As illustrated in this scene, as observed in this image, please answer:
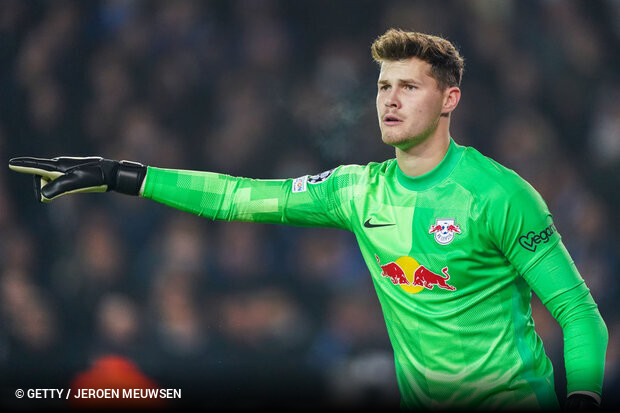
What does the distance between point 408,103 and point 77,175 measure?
4.21 ft

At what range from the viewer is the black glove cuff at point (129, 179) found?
303 centimetres

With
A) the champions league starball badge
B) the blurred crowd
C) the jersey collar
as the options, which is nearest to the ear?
the jersey collar

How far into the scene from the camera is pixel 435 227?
2859 mm

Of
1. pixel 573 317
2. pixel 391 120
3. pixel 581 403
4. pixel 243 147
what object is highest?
pixel 243 147

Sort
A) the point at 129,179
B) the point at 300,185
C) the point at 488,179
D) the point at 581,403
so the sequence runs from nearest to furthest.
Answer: the point at 581,403 → the point at 488,179 → the point at 129,179 → the point at 300,185

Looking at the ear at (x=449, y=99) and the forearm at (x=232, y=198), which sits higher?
the ear at (x=449, y=99)

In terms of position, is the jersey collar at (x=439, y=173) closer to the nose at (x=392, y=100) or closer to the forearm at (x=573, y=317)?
the nose at (x=392, y=100)

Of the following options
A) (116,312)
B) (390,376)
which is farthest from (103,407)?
(390,376)

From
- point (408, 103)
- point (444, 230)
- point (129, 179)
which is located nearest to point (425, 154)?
point (408, 103)

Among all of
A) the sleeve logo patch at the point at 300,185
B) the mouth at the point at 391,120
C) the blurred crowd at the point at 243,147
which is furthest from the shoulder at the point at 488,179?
the blurred crowd at the point at 243,147

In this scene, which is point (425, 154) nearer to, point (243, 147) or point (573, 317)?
point (573, 317)

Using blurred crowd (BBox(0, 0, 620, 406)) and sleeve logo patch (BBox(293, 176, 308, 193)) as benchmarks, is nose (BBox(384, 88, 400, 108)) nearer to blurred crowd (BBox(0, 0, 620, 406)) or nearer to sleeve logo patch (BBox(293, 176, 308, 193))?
sleeve logo patch (BBox(293, 176, 308, 193))

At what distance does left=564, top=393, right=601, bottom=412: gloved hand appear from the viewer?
2416mm

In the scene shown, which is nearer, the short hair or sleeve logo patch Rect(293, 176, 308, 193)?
the short hair
